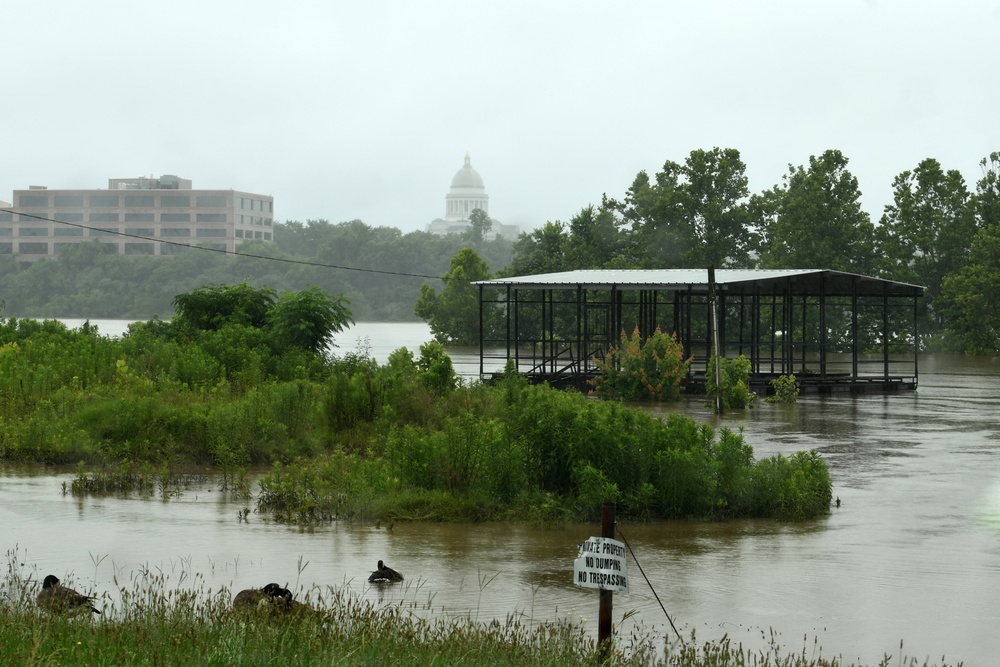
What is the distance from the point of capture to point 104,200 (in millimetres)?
157000

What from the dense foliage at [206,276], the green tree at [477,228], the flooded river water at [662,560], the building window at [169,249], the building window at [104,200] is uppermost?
the building window at [104,200]

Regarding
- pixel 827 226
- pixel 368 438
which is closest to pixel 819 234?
pixel 827 226

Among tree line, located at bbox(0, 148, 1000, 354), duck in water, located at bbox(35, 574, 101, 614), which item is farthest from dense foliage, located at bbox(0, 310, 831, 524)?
tree line, located at bbox(0, 148, 1000, 354)

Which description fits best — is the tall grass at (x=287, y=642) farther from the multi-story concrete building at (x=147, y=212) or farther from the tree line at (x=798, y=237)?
the multi-story concrete building at (x=147, y=212)

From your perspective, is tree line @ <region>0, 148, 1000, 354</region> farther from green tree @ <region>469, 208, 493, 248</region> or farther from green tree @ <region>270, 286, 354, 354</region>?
green tree @ <region>469, 208, 493, 248</region>

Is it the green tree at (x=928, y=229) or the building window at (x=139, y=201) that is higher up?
the building window at (x=139, y=201)

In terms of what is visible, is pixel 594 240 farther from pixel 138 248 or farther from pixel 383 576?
pixel 138 248

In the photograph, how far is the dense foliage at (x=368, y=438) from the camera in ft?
46.0

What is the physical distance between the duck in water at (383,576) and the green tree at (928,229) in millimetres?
52094

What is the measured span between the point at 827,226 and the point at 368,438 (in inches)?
1731

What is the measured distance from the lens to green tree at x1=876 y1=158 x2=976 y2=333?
59.3m

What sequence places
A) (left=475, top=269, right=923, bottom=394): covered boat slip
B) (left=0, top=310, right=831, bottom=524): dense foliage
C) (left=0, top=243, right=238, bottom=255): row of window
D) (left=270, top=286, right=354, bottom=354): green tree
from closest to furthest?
(left=0, top=310, right=831, bottom=524): dense foliage → (left=270, top=286, right=354, bottom=354): green tree → (left=475, top=269, right=923, bottom=394): covered boat slip → (left=0, top=243, right=238, bottom=255): row of window

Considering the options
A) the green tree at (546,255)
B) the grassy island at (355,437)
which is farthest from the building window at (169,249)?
the grassy island at (355,437)

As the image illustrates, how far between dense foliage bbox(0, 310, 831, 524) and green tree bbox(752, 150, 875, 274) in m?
34.6
